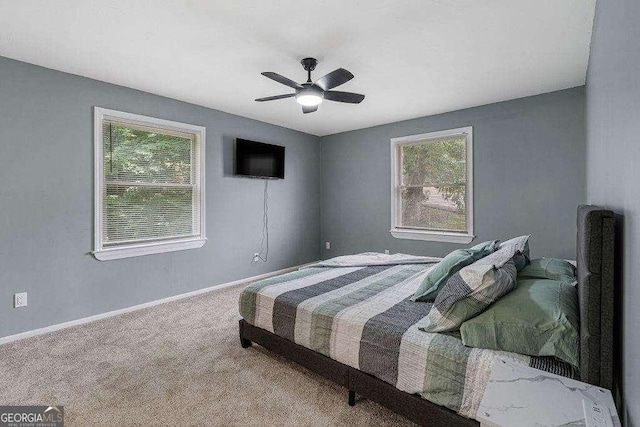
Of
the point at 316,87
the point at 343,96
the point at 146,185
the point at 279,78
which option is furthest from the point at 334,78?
the point at 146,185

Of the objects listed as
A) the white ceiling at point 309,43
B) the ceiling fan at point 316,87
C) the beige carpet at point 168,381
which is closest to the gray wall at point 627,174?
the white ceiling at point 309,43

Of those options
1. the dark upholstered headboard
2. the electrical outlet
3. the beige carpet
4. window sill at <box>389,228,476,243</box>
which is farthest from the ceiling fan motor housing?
the electrical outlet

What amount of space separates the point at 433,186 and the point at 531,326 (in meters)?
3.44

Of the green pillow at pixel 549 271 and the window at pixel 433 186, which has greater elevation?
the window at pixel 433 186

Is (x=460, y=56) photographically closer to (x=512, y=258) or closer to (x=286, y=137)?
(x=512, y=258)

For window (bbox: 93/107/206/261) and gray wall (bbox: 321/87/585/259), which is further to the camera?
gray wall (bbox: 321/87/585/259)

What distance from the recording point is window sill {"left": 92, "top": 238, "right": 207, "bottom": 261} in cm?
334

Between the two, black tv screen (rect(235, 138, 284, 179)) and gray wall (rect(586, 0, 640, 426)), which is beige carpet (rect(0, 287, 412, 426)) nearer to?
gray wall (rect(586, 0, 640, 426))

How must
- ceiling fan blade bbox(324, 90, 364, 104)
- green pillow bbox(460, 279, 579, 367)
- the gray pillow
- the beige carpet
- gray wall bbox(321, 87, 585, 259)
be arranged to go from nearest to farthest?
green pillow bbox(460, 279, 579, 367), the beige carpet, the gray pillow, ceiling fan blade bbox(324, 90, 364, 104), gray wall bbox(321, 87, 585, 259)

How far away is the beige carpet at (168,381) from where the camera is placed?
1.80m

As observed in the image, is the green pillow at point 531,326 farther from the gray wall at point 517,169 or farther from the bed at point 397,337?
the gray wall at point 517,169

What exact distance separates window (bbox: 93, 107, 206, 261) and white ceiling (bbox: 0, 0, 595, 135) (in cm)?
51

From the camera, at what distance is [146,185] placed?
369cm

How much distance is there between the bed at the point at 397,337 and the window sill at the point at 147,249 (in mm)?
1835
